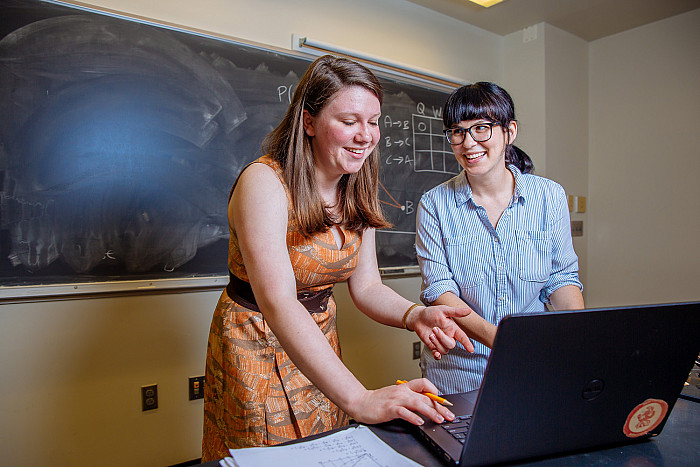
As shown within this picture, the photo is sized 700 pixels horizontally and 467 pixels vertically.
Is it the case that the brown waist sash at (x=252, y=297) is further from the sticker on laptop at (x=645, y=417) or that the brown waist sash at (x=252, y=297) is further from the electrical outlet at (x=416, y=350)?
the electrical outlet at (x=416, y=350)

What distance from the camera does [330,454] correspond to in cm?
73

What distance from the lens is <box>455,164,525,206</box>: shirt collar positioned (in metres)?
1.43

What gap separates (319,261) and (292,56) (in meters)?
1.71

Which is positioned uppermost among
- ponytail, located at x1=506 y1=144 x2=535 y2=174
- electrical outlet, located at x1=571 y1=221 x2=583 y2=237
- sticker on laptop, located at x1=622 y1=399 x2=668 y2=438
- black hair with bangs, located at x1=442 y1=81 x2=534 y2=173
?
black hair with bangs, located at x1=442 y1=81 x2=534 y2=173

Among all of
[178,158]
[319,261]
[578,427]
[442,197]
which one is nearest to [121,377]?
[178,158]

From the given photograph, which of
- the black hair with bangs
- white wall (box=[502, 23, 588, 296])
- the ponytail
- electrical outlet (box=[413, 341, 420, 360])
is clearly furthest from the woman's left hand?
white wall (box=[502, 23, 588, 296])

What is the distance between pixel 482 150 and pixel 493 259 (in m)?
0.31

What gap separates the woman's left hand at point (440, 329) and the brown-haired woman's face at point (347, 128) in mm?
369

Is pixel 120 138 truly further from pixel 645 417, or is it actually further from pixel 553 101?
pixel 553 101

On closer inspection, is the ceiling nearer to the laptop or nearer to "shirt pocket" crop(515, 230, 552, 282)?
"shirt pocket" crop(515, 230, 552, 282)

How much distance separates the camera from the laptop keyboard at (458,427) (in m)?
0.77

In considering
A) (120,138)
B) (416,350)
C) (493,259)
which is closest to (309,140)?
(493,259)

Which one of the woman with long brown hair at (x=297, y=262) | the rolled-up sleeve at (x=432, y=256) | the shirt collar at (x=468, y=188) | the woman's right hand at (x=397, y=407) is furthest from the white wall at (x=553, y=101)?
the woman's right hand at (x=397, y=407)

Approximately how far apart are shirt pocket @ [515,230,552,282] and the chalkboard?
1413 mm
